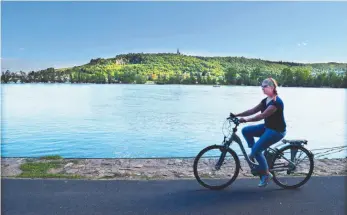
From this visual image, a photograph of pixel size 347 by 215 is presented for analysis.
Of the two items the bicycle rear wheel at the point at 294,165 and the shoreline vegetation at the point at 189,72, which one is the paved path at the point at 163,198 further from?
the shoreline vegetation at the point at 189,72

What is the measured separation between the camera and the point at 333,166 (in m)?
7.93

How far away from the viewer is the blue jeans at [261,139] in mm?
5828

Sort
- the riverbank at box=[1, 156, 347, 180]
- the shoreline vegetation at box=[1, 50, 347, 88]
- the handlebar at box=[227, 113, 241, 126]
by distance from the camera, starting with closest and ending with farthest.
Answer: the handlebar at box=[227, 113, 241, 126], the riverbank at box=[1, 156, 347, 180], the shoreline vegetation at box=[1, 50, 347, 88]

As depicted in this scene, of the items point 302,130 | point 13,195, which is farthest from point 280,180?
point 302,130

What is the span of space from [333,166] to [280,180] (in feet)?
7.54

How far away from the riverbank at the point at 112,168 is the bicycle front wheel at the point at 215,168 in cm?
15

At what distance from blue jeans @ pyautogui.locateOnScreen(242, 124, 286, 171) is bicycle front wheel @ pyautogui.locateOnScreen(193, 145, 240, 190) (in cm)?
32

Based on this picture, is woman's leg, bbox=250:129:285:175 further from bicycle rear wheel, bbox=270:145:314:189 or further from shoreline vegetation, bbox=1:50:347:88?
shoreline vegetation, bbox=1:50:347:88

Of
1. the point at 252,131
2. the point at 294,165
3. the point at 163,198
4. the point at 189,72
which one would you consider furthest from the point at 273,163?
the point at 189,72

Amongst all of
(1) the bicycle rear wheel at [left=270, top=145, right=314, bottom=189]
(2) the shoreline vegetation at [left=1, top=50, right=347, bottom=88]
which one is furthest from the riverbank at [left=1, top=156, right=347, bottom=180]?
(2) the shoreline vegetation at [left=1, top=50, right=347, bottom=88]

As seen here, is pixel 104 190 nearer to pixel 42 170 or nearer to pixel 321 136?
pixel 42 170

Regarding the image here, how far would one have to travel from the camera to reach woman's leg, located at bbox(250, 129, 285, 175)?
5.82 m

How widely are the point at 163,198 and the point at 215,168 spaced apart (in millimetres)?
1196

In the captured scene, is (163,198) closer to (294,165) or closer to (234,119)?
(234,119)
